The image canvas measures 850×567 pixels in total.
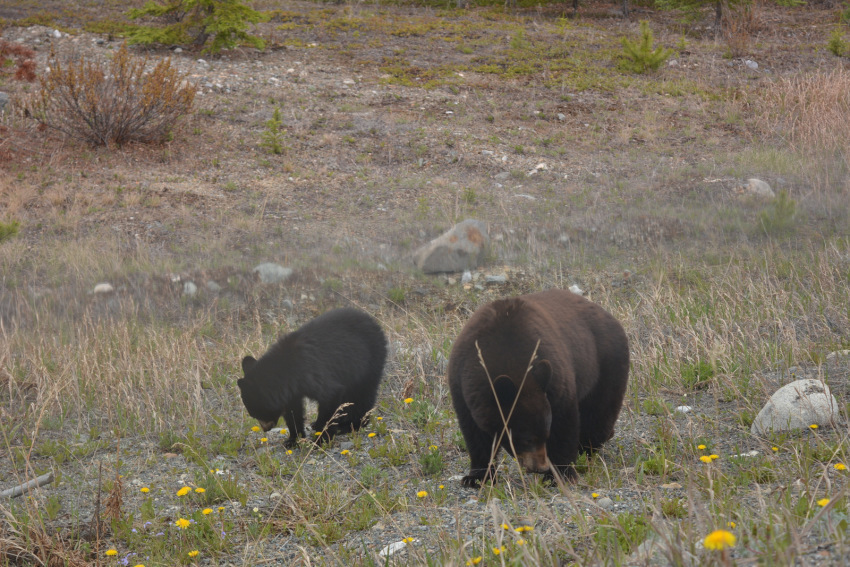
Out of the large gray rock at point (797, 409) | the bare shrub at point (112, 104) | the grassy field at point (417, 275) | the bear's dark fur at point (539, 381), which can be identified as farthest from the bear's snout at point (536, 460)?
the bare shrub at point (112, 104)

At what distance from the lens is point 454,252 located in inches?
445

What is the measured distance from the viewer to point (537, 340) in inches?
176

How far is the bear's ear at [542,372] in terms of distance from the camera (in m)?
4.16

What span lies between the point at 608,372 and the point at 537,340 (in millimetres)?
851

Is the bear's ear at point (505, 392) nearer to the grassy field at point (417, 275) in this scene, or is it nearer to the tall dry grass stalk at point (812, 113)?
the grassy field at point (417, 275)

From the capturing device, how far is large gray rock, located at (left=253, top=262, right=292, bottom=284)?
35.5 ft

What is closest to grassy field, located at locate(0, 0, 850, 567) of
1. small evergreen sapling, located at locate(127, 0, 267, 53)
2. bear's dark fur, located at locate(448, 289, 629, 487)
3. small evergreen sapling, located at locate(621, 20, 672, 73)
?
bear's dark fur, located at locate(448, 289, 629, 487)

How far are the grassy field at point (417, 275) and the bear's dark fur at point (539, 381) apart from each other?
0.78ft

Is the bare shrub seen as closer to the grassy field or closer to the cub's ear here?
the grassy field

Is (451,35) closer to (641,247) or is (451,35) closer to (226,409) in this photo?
(641,247)

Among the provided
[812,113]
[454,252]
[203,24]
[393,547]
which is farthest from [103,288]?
[812,113]

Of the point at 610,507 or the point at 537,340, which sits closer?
the point at 610,507

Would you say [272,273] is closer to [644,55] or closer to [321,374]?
[321,374]

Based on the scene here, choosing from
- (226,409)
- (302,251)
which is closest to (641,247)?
(302,251)
